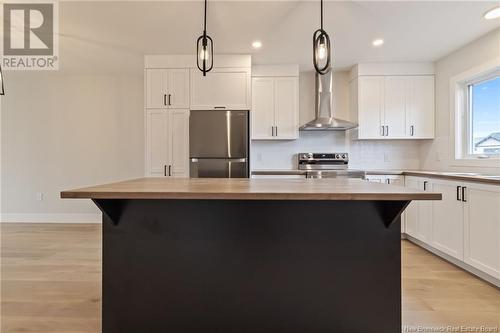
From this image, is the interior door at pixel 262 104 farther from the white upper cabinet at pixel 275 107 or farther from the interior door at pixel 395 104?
the interior door at pixel 395 104

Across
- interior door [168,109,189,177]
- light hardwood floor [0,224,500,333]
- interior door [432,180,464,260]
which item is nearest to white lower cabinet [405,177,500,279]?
interior door [432,180,464,260]

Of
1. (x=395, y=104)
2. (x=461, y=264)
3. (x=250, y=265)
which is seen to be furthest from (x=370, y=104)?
(x=250, y=265)

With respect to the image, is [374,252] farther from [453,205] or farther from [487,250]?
[453,205]

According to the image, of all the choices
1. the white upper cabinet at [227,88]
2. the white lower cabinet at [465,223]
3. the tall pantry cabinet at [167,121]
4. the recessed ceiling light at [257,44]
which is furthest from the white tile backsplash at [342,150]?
the recessed ceiling light at [257,44]

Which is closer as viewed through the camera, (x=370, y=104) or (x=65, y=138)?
(x=370, y=104)

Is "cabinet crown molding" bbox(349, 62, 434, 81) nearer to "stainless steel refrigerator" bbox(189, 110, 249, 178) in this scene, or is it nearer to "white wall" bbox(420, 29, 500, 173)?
"white wall" bbox(420, 29, 500, 173)

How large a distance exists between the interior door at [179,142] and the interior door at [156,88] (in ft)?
0.65

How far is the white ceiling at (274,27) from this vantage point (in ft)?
8.42

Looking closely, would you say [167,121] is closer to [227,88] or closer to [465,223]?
[227,88]

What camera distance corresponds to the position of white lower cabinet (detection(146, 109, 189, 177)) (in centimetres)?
378

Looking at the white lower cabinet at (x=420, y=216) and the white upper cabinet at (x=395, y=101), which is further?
the white upper cabinet at (x=395, y=101)

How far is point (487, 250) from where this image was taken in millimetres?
2381

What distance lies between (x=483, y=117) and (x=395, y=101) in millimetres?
1048

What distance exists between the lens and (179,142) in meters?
3.79
